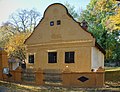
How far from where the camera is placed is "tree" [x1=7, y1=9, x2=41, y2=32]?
901cm

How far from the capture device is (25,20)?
9.79m

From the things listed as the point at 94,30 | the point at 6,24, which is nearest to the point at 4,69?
the point at 94,30

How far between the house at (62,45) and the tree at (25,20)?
2.99ft

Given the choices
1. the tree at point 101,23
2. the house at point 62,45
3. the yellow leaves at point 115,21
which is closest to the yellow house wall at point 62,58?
the house at point 62,45

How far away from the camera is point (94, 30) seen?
816 centimetres

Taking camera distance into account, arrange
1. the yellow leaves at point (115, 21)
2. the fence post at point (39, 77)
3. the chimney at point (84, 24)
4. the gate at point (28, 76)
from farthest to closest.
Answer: the chimney at point (84, 24) → the yellow leaves at point (115, 21) → the gate at point (28, 76) → the fence post at point (39, 77)

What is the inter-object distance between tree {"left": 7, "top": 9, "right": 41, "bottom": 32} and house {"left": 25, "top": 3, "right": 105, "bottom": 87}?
0.91 metres

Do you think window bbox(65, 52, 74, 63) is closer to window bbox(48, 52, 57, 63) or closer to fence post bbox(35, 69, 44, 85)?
window bbox(48, 52, 57, 63)

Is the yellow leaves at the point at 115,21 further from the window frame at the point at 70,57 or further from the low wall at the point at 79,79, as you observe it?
the low wall at the point at 79,79

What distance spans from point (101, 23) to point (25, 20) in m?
3.61

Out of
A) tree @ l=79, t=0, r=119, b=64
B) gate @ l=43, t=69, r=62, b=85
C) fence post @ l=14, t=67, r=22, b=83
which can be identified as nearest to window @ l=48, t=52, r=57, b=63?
tree @ l=79, t=0, r=119, b=64

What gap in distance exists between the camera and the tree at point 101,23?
24.3 ft

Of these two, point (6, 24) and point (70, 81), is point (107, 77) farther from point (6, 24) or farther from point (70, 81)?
point (6, 24)

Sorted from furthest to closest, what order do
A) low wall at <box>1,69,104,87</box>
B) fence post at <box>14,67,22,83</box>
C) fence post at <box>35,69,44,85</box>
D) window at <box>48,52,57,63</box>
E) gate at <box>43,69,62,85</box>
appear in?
window at <box>48,52,57,63</box>, fence post at <box>14,67,22,83</box>, fence post at <box>35,69,44,85</box>, gate at <box>43,69,62,85</box>, low wall at <box>1,69,104,87</box>
